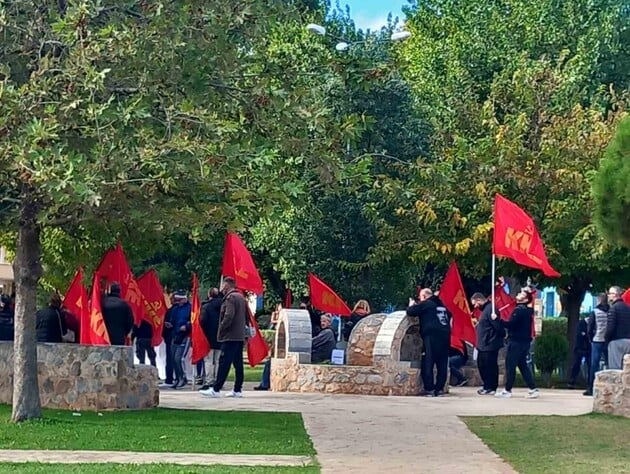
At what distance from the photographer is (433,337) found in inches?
753

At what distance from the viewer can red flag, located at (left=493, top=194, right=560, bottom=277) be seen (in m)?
19.2

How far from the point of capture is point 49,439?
1211 cm

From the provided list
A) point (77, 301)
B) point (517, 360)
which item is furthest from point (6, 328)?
point (517, 360)

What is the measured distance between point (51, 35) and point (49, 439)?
14.0ft

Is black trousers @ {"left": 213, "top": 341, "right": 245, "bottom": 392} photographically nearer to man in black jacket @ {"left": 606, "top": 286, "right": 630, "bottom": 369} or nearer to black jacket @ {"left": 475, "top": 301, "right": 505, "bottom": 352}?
black jacket @ {"left": 475, "top": 301, "right": 505, "bottom": 352}

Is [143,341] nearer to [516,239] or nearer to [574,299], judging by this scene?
[516,239]

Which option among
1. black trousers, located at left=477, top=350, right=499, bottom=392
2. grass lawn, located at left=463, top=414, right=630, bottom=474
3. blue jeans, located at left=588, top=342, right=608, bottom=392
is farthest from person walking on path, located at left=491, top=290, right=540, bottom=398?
grass lawn, located at left=463, top=414, right=630, bottom=474

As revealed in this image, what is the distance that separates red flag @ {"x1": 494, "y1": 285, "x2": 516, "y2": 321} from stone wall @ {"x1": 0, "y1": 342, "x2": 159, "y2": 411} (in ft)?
24.7

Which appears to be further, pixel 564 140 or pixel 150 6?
pixel 564 140

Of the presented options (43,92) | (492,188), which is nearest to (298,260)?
(492,188)

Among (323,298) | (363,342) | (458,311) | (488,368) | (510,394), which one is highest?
(323,298)

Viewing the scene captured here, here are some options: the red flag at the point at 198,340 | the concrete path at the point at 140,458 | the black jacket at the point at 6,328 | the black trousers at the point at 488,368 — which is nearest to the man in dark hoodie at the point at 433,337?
the black trousers at the point at 488,368

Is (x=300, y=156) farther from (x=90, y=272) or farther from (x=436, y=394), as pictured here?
(x=90, y=272)

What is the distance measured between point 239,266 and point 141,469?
10130 mm
